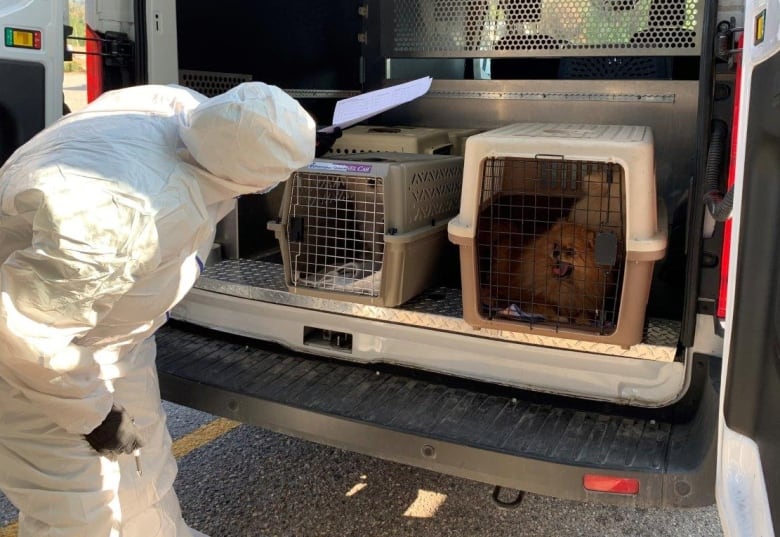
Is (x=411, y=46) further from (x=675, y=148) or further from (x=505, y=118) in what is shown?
(x=675, y=148)

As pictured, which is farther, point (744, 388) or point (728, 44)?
point (728, 44)

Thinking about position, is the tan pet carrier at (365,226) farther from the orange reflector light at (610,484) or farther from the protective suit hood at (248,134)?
the orange reflector light at (610,484)

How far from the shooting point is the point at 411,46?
3961 mm

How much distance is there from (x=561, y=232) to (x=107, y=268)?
5.19 ft

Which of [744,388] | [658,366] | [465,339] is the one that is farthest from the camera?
[465,339]

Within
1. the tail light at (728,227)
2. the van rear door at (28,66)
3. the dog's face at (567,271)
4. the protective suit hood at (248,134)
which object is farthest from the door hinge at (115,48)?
the tail light at (728,227)

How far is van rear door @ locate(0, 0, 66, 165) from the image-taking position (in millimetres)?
3047

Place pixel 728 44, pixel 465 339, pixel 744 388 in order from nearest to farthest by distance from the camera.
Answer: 1. pixel 744 388
2. pixel 728 44
3. pixel 465 339

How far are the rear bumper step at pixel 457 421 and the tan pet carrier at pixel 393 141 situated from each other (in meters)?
1.07

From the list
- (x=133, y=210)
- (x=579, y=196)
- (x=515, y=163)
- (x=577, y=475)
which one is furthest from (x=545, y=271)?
(x=133, y=210)

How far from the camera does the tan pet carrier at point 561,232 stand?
2193mm

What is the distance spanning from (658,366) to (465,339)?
23.2 inches

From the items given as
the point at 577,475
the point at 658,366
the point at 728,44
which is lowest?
the point at 577,475

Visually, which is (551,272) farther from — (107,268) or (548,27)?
(107,268)
